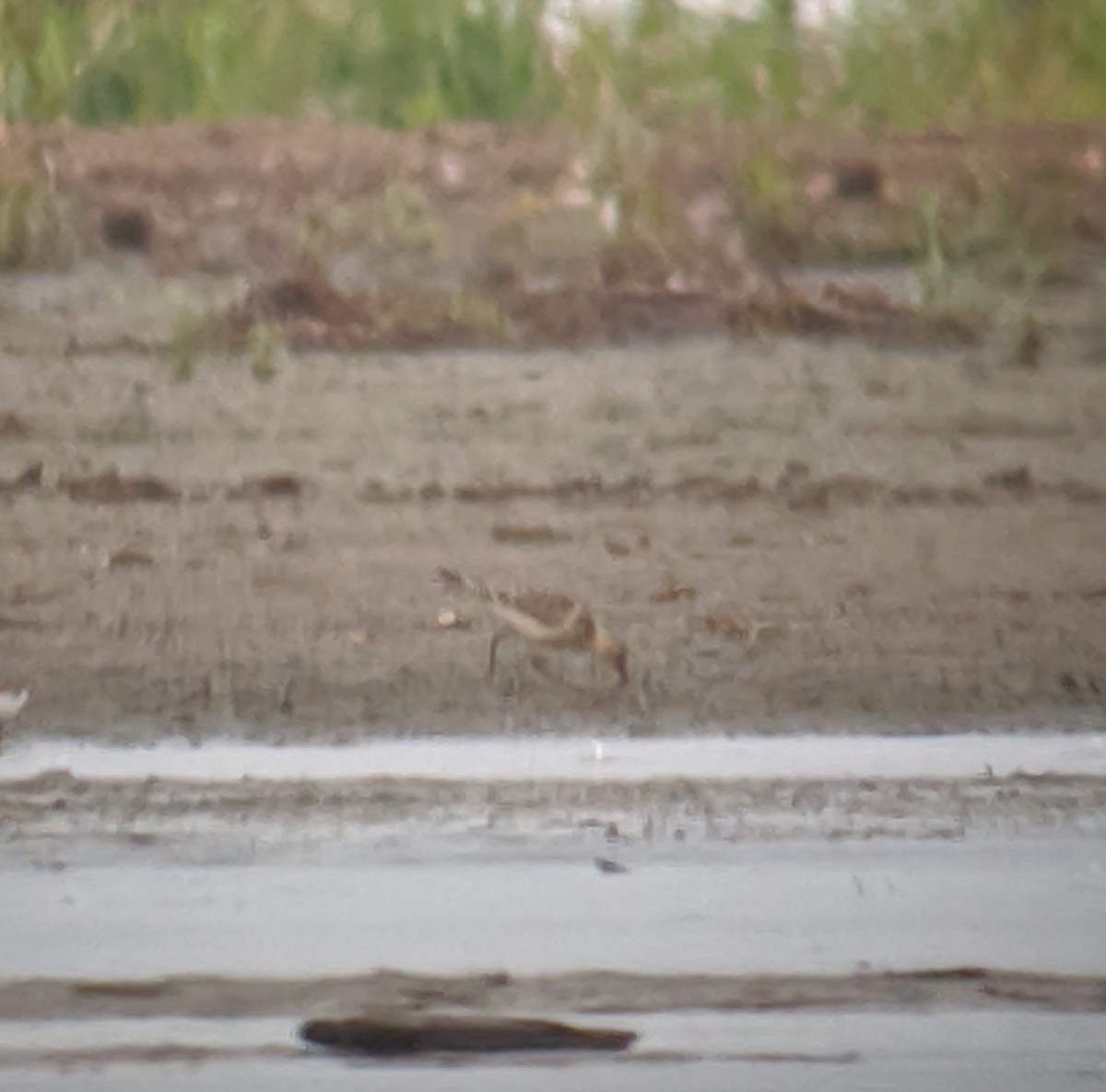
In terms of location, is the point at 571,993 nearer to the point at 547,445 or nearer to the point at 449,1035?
A: the point at 449,1035

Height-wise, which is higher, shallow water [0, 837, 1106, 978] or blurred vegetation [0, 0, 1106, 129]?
blurred vegetation [0, 0, 1106, 129]

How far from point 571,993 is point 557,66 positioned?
1.75 feet

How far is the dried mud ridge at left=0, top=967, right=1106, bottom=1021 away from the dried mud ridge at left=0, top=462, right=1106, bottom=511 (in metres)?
0.27

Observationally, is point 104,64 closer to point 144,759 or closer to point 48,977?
point 144,759

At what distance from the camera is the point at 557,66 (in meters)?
0.83

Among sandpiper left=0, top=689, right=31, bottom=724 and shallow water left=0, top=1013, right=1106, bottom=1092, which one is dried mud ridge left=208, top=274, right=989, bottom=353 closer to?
sandpiper left=0, top=689, right=31, bottom=724

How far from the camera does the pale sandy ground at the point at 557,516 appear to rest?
2.77 feet

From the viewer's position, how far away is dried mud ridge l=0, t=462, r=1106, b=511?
849mm

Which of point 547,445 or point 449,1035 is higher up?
point 547,445

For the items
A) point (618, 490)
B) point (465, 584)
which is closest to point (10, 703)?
point (465, 584)

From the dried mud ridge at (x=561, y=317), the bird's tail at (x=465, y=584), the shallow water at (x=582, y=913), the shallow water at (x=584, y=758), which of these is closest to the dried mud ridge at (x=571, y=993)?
the shallow water at (x=582, y=913)

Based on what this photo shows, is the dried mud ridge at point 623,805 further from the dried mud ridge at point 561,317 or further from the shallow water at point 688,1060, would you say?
the dried mud ridge at point 561,317

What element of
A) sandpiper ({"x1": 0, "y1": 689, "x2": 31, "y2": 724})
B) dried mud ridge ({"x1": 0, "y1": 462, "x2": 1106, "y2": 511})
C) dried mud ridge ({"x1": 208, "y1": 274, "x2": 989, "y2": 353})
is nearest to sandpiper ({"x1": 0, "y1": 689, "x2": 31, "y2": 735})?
sandpiper ({"x1": 0, "y1": 689, "x2": 31, "y2": 724})

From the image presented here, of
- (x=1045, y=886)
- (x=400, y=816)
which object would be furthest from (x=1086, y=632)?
(x=400, y=816)
